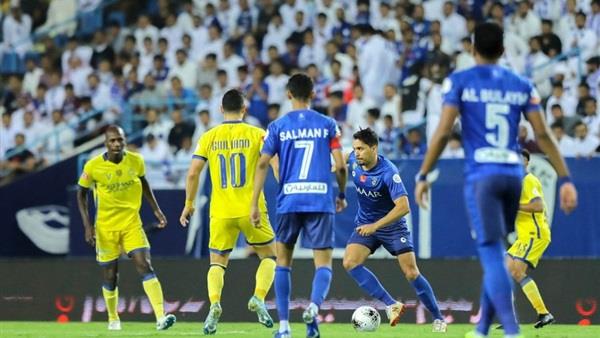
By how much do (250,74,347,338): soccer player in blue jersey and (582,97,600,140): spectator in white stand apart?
32.5 ft

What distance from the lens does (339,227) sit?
19.1 m

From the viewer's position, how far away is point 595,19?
903 inches

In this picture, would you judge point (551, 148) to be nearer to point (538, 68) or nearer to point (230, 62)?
point (538, 68)

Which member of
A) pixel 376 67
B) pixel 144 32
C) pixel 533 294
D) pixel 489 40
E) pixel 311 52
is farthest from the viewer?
pixel 144 32

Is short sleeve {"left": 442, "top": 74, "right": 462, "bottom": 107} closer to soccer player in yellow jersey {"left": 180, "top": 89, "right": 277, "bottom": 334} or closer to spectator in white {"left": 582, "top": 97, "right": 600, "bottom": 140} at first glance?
soccer player in yellow jersey {"left": 180, "top": 89, "right": 277, "bottom": 334}

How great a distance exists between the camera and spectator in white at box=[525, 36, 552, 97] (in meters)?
22.5

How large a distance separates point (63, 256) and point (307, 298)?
642cm

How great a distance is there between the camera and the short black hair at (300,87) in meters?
11.4

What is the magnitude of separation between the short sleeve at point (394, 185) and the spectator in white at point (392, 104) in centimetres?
839

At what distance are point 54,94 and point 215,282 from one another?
13108mm

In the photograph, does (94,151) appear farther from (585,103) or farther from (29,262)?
(585,103)

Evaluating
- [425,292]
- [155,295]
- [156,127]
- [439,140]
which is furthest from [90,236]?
[156,127]

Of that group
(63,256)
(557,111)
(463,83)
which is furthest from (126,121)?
(463,83)

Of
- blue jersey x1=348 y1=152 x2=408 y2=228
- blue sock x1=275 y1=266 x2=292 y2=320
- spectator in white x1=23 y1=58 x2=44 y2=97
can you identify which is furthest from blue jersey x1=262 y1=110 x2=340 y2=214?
spectator in white x1=23 y1=58 x2=44 y2=97
